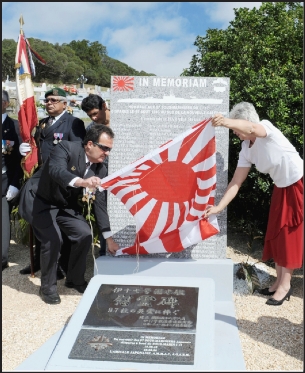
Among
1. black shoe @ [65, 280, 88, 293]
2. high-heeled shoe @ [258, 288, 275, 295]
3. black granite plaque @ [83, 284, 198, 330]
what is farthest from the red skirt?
black shoe @ [65, 280, 88, 293]

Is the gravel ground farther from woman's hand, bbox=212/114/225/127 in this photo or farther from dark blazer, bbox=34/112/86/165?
woman's hand, bbox=212/114/225/127

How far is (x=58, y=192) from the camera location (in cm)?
434

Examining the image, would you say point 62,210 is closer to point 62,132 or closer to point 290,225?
point 62,132

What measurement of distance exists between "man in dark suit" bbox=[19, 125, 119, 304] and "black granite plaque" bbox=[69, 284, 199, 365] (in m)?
1.06

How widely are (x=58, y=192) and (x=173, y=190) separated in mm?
1049

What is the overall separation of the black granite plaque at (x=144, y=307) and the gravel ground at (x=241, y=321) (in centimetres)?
62

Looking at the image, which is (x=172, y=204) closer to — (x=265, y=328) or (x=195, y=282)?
(x=195, y=282)

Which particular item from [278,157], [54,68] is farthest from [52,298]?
[54,68]

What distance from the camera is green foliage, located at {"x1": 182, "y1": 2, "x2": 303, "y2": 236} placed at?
5293 millimetres

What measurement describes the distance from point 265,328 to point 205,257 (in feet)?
3.14

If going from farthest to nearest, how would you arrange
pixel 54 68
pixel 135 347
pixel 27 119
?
pixel 54 68 → pixel 27 119 → pixel 135 347

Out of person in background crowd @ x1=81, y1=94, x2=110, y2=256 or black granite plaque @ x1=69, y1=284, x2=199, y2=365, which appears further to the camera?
person in background crowd @ x1=81, y1=94, x2=110, y2=256

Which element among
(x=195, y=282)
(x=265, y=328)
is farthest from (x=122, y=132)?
Result: (x=265, y=328)

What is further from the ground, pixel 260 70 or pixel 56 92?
pixel 260 70
